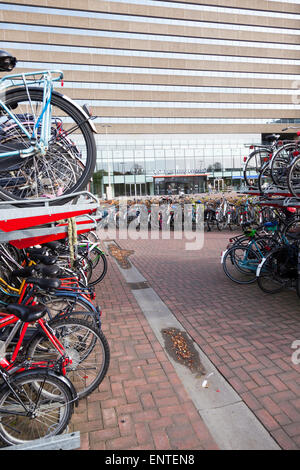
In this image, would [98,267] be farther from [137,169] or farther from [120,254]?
[137,169]

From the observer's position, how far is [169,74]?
→ 139ft

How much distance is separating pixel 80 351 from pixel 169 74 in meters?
47.0

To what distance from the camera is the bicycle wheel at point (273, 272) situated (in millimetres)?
5047

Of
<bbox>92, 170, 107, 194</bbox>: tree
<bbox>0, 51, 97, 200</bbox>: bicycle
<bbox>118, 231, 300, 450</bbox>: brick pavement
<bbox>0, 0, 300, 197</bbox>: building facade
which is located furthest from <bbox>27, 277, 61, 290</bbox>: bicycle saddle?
<bbox>92, 170, 107, 194</bbox>: tree

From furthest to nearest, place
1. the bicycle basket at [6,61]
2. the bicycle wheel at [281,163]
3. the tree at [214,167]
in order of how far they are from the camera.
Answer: the tree at [214,167] < the bicycle wheel at [281,163] < the bicycle basket at [6,61]

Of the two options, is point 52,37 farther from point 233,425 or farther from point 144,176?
point 233,425

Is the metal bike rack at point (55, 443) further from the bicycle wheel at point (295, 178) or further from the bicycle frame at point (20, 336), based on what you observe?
the bicycle wheel at point (295, 178)

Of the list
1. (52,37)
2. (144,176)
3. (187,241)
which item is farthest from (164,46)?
(187,241)

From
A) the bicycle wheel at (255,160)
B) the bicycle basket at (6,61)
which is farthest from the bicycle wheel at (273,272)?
the bicycle basket at (6,61)

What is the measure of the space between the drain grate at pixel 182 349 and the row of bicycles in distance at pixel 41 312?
39.0 inches

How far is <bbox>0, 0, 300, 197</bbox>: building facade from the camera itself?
38.1 meters

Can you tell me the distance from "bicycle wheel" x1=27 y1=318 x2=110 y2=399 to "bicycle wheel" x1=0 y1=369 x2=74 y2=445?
29cm

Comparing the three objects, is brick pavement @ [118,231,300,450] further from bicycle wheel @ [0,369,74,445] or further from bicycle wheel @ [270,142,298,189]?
bicycle wheel @ [270,142,298,189]

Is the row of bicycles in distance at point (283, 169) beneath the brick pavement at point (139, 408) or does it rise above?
above
